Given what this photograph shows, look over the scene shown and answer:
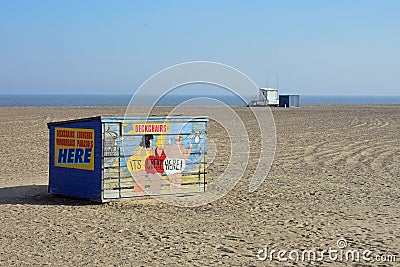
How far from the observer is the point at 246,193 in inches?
520

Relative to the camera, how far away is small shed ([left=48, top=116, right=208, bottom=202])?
1158cm

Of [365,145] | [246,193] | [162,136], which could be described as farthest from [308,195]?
[365,145]

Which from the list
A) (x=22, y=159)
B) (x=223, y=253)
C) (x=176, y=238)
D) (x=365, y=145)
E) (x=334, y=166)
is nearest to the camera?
(x=223, y=253)

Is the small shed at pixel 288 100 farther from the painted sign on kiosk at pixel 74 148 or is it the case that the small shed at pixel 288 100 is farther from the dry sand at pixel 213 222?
the painted sign on kiosk at pixel 74 148

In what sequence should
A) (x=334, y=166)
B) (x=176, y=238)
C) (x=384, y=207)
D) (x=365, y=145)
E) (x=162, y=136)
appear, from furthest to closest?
(x=365, y=145) → (x=334, y=166) → (x=162, y=136) → (x=384, y=207) → (x=176, y=238)

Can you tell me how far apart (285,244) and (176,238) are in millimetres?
1457

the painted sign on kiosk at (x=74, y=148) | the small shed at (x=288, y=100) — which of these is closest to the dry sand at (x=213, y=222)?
the painted sign on kiosk at (x=74, y=148)

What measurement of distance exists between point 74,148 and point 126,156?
102 cm

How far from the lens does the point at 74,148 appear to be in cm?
1207

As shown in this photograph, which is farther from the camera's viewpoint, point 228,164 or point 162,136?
point 228,164

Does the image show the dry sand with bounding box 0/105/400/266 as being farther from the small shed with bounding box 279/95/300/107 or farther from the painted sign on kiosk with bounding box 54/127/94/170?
the small shed with bounding box 279/95/300/107

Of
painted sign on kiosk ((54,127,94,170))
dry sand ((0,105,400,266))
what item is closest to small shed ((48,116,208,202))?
painted sign on kiosk ((54,127,94,170))

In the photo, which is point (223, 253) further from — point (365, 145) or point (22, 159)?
point (365, 145)

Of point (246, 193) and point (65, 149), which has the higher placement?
point (65, 149)
